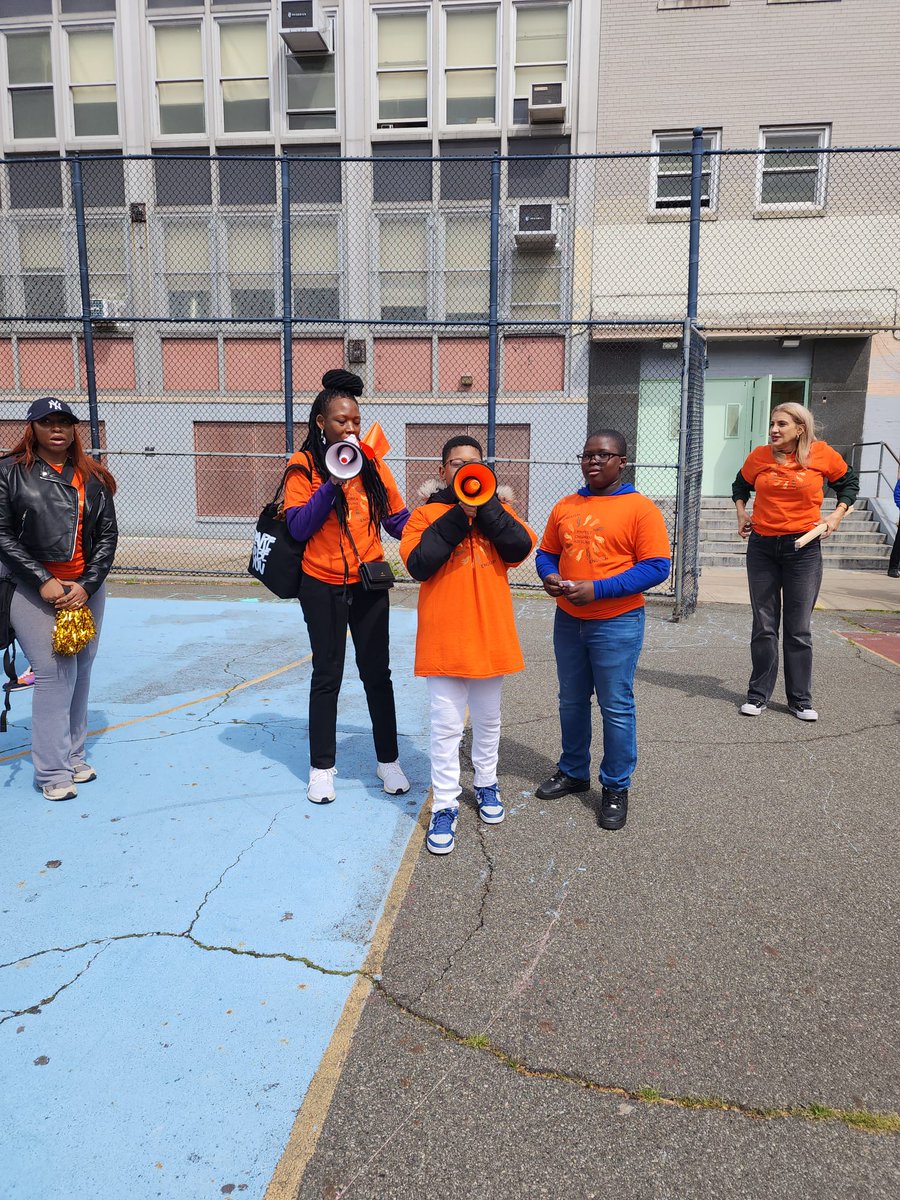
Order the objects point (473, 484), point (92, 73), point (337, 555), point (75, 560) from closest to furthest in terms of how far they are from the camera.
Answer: point (473, 484) → point (337, 555) → point (75, 560) → point (92, 73)

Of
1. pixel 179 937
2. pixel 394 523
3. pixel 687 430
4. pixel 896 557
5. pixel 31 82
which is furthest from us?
pixel 31 82

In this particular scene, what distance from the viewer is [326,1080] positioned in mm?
2270

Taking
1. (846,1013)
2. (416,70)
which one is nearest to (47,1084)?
(846,1013)

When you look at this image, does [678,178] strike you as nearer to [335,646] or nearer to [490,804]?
[335,646]

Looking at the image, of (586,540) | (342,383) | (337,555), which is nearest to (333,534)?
(337,555)

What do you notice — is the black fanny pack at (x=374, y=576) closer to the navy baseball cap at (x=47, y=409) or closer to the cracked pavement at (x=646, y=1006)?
the cracked pavement at (x=646, y=1006)

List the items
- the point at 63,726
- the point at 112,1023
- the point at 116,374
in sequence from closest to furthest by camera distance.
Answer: the point at 112,1023, the point at 63,726, the point at 116,374

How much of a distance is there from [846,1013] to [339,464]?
2.71m

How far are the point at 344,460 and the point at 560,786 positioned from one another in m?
1.90

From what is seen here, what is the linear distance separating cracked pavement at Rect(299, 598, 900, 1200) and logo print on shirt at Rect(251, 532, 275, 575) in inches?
59.4

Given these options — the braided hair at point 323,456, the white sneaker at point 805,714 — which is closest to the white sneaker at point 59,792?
the braided hair at point 323,456

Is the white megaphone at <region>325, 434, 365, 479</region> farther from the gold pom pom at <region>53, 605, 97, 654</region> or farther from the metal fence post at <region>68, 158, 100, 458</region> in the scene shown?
the metal fence post at <region>68, 158, 100, 458</region>

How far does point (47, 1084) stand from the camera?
2.26m

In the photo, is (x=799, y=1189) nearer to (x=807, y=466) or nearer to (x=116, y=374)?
(x=807, y=466)
